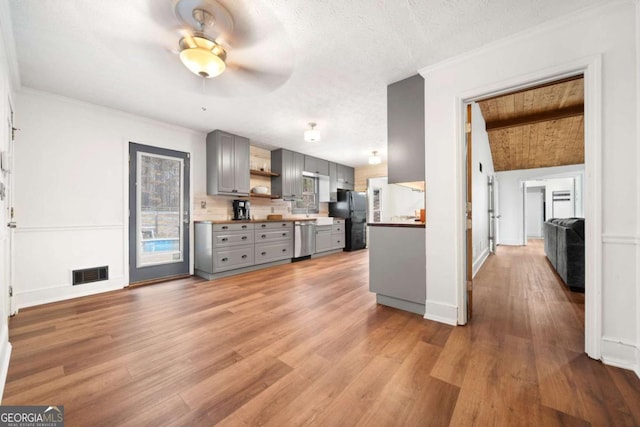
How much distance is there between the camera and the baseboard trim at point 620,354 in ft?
4.82

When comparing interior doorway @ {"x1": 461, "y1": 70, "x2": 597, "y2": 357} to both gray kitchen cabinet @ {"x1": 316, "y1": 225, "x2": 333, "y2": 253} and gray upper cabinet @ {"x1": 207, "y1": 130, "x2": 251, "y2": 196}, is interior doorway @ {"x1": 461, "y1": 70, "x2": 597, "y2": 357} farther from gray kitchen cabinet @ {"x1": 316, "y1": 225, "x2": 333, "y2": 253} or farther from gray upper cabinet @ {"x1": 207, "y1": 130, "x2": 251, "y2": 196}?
gray upper cabinet @ {"x1": 207, "y1": 130, "x2": 251, "y2": 196}

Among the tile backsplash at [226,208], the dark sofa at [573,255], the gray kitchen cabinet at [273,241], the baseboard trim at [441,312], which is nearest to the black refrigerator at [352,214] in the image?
the tile backsplash at [226,208]

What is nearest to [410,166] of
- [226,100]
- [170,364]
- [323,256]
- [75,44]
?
[226,100]

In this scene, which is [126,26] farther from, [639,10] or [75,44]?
[639,10]

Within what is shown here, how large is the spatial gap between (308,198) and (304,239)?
1.37 m

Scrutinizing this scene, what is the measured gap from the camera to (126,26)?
170 cm

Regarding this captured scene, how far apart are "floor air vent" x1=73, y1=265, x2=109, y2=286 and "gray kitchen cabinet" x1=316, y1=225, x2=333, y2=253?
355 cm

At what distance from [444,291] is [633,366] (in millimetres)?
1067

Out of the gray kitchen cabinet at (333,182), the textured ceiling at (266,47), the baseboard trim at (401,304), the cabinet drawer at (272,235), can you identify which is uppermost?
the textured ceiling at (266,47)

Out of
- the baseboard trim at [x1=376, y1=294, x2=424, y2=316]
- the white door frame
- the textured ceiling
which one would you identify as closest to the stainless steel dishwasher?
the textured ceiling

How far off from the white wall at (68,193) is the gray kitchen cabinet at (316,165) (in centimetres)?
300

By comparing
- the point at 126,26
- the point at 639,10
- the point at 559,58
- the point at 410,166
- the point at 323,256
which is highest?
the point at 126,26

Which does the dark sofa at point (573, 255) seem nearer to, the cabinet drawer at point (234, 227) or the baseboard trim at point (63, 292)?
the cabinet drawer at point (234, 227)

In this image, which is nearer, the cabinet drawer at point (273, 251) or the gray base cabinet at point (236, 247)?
the gray base cabinet at point (236, 247)
